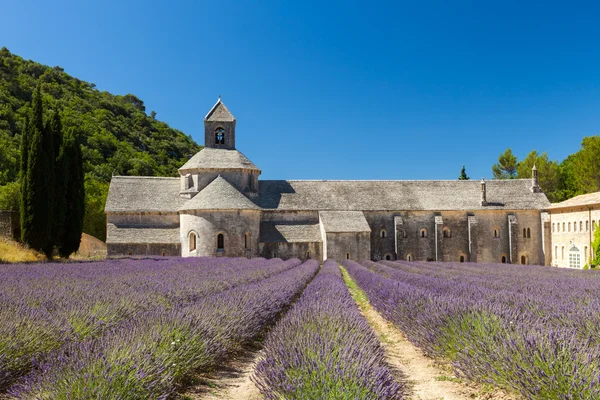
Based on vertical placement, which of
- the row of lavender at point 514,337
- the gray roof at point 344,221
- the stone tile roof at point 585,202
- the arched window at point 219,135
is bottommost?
the row of lavender at point 514,337

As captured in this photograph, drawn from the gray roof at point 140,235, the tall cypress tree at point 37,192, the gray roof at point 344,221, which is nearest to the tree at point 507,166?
the gray roof at point 344,221

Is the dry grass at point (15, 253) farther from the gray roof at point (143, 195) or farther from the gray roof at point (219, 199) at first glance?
the gray roof at point (143, 195)

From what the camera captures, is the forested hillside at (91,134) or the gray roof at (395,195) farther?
the forested hillside at (91,134)

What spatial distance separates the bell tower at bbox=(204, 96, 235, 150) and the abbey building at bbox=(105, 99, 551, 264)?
0.09 m

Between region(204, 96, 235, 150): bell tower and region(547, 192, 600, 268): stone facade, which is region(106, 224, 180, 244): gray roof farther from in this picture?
region(547, 192, 600, 268): stone facade

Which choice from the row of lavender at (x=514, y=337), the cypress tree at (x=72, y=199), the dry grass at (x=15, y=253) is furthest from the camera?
the cypress tree at (x=72, y=199)

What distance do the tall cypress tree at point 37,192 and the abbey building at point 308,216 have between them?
10.2 m

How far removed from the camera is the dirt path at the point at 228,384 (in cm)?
562

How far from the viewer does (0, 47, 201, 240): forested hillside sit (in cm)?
4969

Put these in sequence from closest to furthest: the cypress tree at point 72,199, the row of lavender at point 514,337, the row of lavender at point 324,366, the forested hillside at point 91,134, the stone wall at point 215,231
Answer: the row of lavender at point 324,366
the row of lavender at point 514,337
the cypress tree at point 72,199
the stone wall at point 215,231
the forested hillside at point 91,134

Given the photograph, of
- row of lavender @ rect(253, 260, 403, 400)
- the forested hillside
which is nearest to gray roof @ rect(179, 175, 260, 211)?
the forested hillside

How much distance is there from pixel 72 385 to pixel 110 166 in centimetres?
6192

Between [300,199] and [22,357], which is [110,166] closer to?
[300,199]

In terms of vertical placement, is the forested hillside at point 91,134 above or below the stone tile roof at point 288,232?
above
